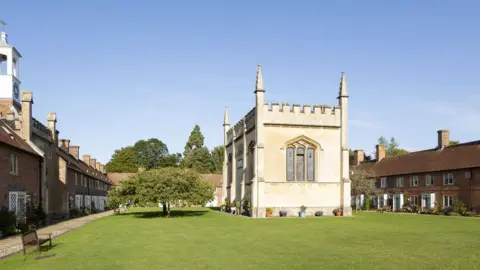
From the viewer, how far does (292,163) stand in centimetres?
3812

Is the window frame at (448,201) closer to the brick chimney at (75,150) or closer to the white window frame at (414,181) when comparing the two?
the white window frame at (414,181)

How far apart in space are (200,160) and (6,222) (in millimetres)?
82896

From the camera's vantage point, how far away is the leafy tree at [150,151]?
407ft

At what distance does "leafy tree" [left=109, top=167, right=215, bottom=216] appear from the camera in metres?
35.9

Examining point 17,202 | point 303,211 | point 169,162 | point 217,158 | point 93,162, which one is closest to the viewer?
→ point 17,202

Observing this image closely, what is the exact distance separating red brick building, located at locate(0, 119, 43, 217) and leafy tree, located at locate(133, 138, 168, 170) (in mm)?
93112

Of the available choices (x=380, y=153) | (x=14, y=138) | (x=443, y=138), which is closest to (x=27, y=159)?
(x=14, y=138)

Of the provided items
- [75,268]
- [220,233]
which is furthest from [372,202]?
[75,268]

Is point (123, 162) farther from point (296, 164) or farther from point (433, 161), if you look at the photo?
point (296, 164)

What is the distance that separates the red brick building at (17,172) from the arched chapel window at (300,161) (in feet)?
65.6

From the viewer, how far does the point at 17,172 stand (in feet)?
85.9

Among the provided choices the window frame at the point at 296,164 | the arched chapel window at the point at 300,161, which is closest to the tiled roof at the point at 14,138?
the window frame at the point at 296,164

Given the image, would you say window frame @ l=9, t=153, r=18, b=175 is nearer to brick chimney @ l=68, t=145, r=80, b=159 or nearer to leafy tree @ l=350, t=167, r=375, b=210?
brick chimney @ l=68, t=145, r=80, b=159

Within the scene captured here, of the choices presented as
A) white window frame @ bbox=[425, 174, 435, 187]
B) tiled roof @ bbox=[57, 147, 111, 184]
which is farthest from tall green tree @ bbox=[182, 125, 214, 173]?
white window frame @ bbox=[425, 174, 435, 187]
